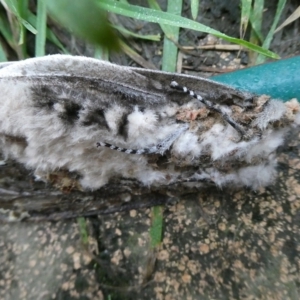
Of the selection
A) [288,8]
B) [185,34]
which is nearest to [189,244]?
[185,34]

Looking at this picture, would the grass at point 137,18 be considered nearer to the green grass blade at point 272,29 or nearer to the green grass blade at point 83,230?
the green grass blade at point 272,29

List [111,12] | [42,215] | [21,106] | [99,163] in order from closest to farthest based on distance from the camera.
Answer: [21,106] → [99,163] → [42,215] → [111,12]

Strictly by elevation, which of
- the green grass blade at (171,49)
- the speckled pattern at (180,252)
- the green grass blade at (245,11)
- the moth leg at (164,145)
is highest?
the green grass blade at (245,11)

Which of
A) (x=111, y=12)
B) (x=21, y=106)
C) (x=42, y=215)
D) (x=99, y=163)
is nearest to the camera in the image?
(x=21, y=106)

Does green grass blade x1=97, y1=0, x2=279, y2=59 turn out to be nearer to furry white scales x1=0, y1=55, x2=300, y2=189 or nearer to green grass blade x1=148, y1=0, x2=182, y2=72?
green grass blade x1=148, y1=0, x2=182, y2=72

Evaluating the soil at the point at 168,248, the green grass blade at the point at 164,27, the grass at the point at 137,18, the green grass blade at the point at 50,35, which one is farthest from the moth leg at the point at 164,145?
the green grass blade at the point at 50,35

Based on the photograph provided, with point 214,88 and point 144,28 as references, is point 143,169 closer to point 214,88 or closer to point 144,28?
point 214,88

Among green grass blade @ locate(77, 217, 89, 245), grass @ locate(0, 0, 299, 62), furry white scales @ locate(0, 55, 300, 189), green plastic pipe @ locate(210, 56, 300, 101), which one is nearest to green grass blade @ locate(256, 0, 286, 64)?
grass @ locate(0, 0, 299, 62)
